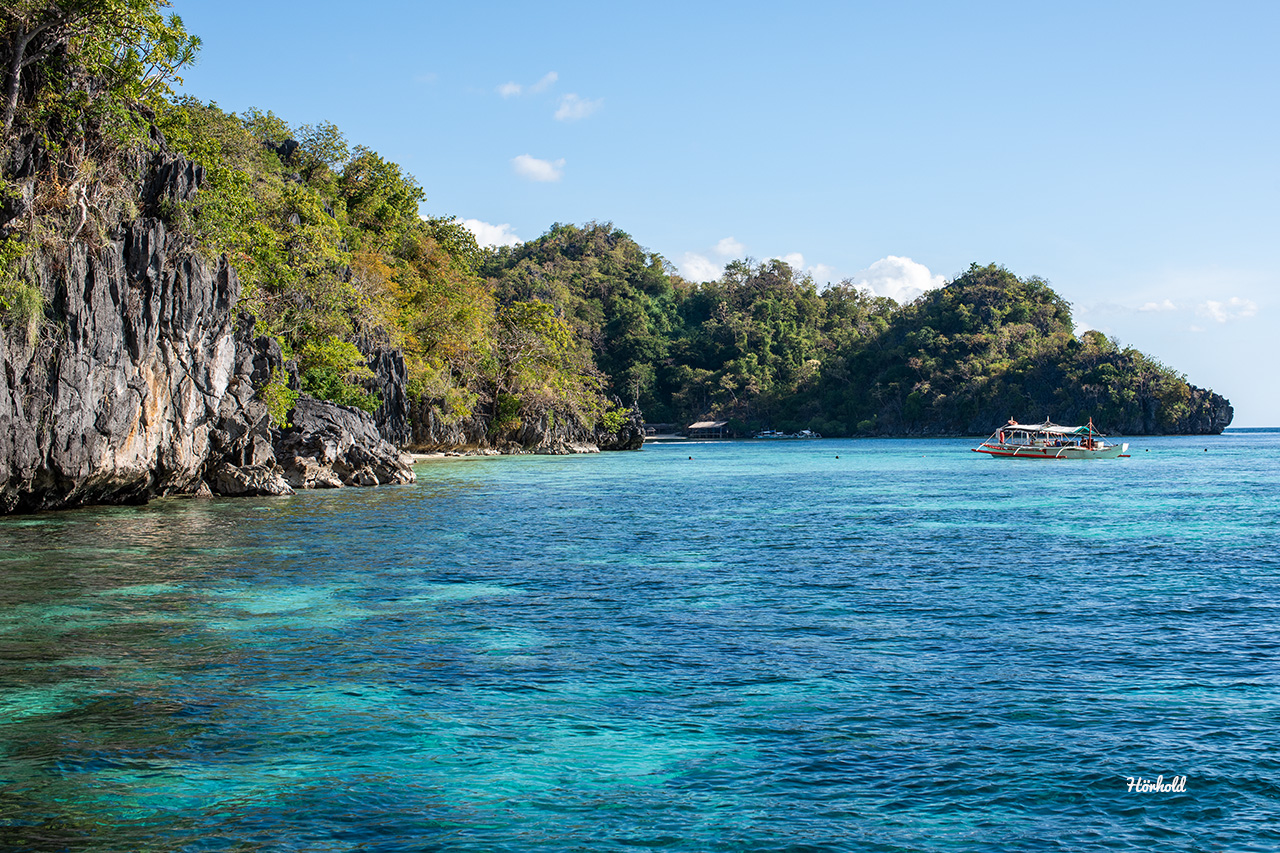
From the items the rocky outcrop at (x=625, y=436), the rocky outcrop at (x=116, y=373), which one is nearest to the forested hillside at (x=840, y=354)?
the rocky outcrop at (x=625, y=436)

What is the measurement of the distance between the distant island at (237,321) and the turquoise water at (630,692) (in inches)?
165

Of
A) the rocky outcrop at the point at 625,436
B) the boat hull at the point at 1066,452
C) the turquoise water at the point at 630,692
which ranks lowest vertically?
the turquoise water at the point at 630,692

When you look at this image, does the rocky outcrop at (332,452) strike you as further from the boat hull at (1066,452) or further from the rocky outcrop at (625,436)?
→ the boat hull at (1066,452)

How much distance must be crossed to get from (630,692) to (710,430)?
109m

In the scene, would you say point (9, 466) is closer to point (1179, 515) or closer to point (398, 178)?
point (1179, 515)

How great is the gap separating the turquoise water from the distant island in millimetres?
4195

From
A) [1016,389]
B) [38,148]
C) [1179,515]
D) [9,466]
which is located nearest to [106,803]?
[9,466]

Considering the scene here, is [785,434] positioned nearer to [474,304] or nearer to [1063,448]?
[1063,448]

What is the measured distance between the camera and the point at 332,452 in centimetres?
3425

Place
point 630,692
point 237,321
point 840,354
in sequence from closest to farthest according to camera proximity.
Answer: point 630,692 → point 237,321 → point 840,354

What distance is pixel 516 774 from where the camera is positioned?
7402 millimetres

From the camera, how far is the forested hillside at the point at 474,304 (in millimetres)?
22391

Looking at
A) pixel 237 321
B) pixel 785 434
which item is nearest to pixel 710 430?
pixel 785 434

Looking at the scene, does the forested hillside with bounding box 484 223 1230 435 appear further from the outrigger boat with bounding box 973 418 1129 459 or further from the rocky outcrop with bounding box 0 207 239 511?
the rocky outcrop with bounding box 0 207 239 511
